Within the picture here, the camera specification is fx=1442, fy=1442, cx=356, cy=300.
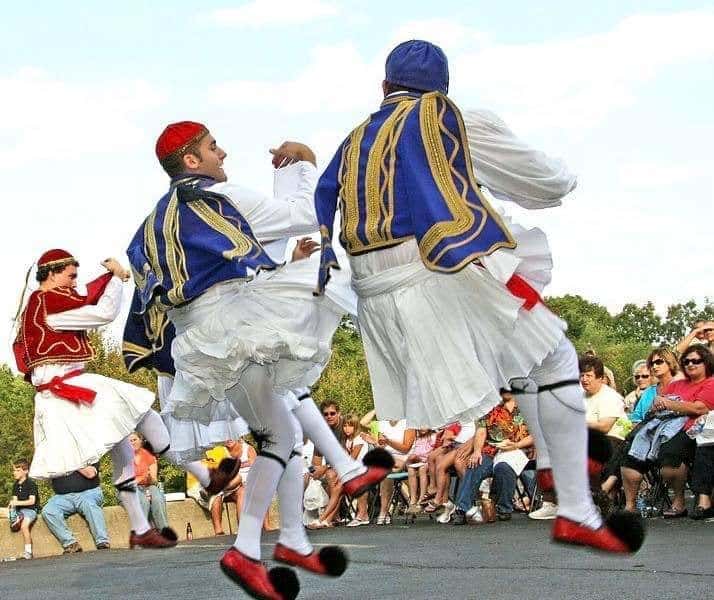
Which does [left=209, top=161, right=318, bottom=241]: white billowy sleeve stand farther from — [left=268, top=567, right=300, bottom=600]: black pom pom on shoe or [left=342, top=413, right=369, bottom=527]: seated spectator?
[left=342, top=413, right=369, bottom=527]: seated spectator

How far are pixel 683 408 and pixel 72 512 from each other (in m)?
6.17

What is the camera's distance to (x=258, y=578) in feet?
21.2

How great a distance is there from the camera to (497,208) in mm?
6184

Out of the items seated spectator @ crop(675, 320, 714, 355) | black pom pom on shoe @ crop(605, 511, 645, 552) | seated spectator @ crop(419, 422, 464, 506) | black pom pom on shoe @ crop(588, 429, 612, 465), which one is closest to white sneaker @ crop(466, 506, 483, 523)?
seated spectator @ crop(419, 422, 464, 506)

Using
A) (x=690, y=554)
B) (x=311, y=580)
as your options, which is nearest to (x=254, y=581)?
(x=311, y=580)

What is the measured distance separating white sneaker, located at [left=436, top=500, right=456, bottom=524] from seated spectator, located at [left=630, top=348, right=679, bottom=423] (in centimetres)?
229

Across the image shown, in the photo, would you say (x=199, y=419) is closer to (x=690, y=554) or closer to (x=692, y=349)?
(x=690, y=554)

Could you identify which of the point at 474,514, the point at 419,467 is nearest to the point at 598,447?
the point at 474,514

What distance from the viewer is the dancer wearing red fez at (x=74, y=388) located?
28.3ft

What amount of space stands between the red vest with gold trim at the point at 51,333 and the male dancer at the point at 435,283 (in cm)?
292

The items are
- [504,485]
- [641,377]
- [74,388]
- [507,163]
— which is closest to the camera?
[507,163]

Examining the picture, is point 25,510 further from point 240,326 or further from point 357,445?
point 240,326

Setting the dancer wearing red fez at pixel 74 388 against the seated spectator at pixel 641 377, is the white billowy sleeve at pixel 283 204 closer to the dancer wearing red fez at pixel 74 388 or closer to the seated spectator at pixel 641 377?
the dancer wearing red fez at pixel 74 388

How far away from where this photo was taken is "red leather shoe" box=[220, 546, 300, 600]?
645cm
